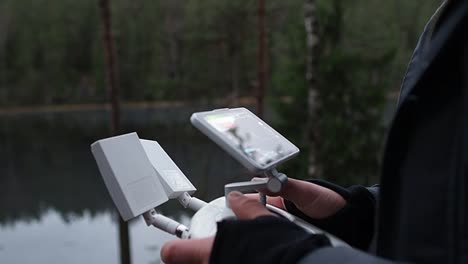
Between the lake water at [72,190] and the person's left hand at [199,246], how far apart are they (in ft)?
6.34

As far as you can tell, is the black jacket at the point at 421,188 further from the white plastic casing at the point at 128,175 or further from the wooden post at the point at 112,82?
the wooden post at the point at 112,82

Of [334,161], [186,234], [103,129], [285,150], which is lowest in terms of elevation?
[103,129]

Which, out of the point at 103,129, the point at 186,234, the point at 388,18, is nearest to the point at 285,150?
the point at 186,234

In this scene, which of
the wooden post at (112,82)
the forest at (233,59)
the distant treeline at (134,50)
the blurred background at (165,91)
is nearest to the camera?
the wooden post at (112,82)

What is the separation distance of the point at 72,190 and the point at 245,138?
1054 centimetres

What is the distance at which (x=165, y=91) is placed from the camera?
75.1ft

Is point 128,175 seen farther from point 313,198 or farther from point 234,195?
point 313,198

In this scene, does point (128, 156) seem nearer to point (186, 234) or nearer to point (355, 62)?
point (186, 234)

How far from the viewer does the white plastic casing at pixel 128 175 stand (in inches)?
32.3

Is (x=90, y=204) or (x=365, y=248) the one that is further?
(x=90, y=204)

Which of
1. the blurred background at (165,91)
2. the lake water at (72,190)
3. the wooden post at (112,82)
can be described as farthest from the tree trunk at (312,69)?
the wooden post at (112,82)

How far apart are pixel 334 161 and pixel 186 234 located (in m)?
8.79

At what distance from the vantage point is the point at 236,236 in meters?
0.65

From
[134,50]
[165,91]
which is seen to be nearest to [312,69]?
[165,91]
